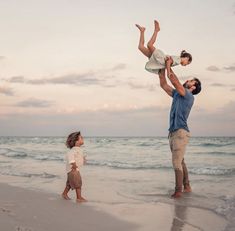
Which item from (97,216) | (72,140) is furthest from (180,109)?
(97,216)

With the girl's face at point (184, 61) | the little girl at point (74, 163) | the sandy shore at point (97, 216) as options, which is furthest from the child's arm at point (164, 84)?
the sandy shore at point (97, 216)

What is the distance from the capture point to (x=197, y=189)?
25.6 feet

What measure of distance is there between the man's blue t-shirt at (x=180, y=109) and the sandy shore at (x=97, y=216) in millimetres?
1412

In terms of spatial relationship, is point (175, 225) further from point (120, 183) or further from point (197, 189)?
point (120, 183)

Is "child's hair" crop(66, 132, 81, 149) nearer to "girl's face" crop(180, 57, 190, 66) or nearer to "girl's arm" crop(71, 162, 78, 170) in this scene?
"girl's arm" crop(71, 162, 78, 170)

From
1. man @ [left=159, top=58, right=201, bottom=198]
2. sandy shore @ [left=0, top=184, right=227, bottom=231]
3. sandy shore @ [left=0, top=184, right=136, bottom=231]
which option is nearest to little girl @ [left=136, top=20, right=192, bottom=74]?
man @ [left=159, top=58, right=201, bottom=198]

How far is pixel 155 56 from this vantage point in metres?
6.07

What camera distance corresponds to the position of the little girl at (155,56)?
604cm

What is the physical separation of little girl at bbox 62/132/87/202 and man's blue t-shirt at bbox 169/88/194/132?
65.6 inches

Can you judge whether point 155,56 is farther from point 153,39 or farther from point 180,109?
point 180,109

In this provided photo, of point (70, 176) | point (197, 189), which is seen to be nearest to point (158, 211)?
point (70, 176)

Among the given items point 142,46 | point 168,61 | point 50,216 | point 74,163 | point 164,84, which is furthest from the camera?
point 164,84

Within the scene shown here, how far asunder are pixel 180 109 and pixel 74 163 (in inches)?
78.5

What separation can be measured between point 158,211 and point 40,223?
5.86ft
